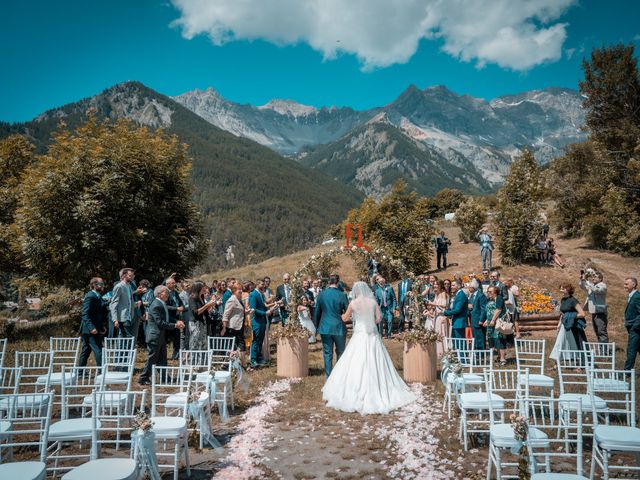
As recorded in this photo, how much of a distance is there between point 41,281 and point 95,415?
670 inches

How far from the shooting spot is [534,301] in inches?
786

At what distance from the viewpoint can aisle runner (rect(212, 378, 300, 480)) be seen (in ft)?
19.2

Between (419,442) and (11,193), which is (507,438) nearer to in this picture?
(419,442)

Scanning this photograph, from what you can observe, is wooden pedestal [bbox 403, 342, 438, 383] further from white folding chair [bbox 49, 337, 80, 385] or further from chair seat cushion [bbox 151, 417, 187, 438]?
white folding chair [bbox 49, 337, 80, 385]

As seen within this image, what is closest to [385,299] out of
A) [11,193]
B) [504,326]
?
[504,326]

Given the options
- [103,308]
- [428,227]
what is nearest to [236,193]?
[428,227]

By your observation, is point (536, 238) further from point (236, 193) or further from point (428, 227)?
point (236, 193)

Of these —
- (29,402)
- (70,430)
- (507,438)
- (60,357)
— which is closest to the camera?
(507,438)

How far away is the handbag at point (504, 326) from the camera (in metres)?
12.8

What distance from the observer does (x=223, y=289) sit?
1487 cm

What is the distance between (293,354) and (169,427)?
595cm

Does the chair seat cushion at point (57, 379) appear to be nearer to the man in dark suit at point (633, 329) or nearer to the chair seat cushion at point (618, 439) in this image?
the chair seat cushion at point (618, 439)

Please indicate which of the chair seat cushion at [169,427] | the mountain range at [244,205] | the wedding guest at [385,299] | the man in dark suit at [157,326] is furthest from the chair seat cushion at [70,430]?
the mountain range at [244,205]

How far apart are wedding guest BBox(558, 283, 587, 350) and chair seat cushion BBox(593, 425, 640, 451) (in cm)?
598
